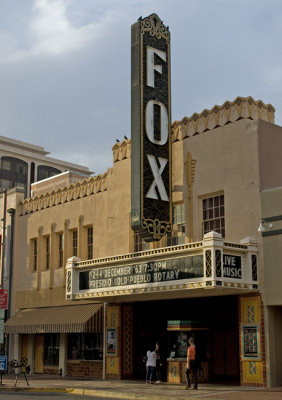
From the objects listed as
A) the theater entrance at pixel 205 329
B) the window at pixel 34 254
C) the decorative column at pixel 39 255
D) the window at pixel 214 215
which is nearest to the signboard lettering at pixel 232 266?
the window at pixel 214 215

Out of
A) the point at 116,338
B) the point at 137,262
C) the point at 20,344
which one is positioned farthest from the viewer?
the point at 20,344

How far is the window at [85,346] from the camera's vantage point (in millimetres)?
26891

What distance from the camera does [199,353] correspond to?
23.0m

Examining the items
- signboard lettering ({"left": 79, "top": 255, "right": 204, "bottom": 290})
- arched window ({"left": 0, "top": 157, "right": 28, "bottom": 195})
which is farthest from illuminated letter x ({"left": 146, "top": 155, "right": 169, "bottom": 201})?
arched window ({"left": 0, "top": 157, "right": 28, "bottom": 195})

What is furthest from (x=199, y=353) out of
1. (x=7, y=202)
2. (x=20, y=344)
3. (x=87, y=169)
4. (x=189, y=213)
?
(x=87, y=169)

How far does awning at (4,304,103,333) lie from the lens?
1021 inches

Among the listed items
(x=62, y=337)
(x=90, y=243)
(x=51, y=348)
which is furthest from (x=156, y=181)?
(x=51, y=348)

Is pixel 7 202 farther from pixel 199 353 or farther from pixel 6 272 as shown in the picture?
pixel 199 353

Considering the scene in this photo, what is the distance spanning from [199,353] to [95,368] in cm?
563

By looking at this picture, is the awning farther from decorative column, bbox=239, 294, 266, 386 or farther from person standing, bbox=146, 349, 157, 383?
decorative column, bbox=239, 294, 266, 386

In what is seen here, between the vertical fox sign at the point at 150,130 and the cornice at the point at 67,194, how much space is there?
525 cm

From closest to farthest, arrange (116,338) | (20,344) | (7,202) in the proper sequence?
1. (116,338)
2. (20,344)
3. (7,202)

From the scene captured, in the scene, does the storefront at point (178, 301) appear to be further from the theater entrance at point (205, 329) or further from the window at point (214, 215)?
the window at point (214, 215)

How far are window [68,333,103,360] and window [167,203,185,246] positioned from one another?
6.20 m
